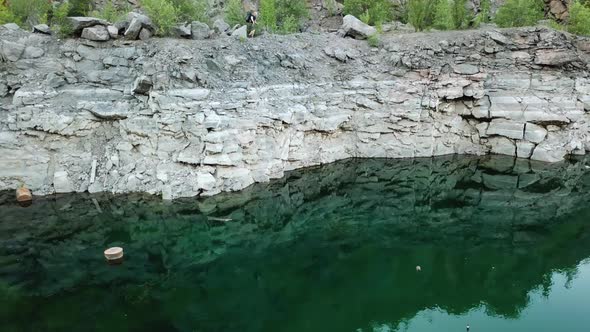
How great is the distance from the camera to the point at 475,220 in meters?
17.2

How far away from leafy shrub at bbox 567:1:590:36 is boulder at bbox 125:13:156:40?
22542mm

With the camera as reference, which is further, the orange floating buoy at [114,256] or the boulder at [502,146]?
the boulder at [502,146]

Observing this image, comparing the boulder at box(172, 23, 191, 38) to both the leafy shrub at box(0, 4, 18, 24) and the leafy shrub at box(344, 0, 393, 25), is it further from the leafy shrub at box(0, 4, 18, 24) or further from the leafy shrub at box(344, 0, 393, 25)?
the leafy shrub at box(344, 0, 393, 25)

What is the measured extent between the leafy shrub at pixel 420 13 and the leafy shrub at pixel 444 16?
0.73 metres

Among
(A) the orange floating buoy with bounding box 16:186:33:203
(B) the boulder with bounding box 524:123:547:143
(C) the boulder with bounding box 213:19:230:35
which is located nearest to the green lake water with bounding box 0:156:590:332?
(A) the orange floating buoy with bounding box 16:186:33:203

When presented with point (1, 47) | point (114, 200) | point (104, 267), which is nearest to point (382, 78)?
point (114, 200)

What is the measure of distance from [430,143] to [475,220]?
693 cm

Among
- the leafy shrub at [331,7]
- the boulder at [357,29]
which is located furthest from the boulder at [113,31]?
the leafy shrub at [331,7]

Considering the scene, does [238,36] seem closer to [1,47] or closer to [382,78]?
[382,78]

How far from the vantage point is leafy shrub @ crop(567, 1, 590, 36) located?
80.7 feet

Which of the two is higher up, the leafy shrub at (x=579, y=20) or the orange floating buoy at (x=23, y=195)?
the leafy shrub at (x=579, y=20)

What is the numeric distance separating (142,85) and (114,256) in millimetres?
8034

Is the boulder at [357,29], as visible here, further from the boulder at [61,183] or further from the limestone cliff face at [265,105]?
the boulder at [61,183]

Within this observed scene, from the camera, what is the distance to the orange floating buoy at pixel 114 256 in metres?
14.0
